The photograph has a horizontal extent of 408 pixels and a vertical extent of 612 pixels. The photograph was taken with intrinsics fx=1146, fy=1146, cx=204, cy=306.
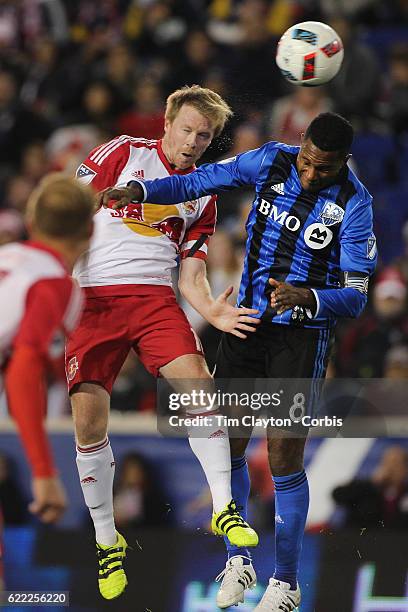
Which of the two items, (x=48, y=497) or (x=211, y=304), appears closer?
(x=48, y=497)

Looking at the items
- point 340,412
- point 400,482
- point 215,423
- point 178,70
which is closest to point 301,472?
point 215,423

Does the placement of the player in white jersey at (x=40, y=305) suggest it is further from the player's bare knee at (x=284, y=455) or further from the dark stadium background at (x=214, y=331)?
the dark stadium background at (x=214, y=331)

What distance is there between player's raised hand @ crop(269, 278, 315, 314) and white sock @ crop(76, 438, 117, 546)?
1235 mm

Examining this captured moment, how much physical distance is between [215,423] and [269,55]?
2.49 metres

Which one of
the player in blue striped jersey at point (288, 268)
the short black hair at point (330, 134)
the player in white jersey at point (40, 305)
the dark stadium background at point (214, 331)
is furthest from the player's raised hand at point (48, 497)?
the dark stadium background at point (214, 331)

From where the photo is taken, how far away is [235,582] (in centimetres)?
604

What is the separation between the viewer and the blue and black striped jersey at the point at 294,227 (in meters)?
5.77

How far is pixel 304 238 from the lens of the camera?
19.4 ft

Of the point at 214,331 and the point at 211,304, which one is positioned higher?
the point at 211,304

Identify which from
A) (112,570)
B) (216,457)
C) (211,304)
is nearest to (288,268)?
(211,304)

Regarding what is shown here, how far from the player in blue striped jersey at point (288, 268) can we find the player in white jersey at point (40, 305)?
3.30 ft

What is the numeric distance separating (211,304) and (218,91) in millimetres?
1260

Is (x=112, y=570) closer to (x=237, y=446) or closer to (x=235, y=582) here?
(x=235, y=582)

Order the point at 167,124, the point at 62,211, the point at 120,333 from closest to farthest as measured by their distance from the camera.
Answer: the point at 62,211 → the point at 120,333 → the point at 167,124
